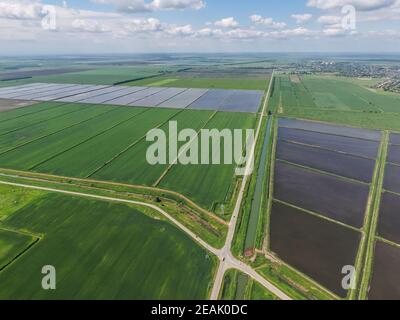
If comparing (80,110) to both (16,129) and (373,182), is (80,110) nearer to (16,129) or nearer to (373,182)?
(16,129)

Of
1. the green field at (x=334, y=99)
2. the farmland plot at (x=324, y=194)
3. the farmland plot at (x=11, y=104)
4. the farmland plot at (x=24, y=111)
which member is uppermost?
the green field at (x=334, y=99)

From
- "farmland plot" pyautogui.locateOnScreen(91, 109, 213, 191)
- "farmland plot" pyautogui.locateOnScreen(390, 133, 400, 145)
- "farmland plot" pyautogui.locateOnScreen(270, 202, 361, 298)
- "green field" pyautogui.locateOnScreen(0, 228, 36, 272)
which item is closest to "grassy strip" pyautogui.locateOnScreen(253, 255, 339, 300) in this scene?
"farmland plot" pyautogui.locateOnScreen(270, 202, 361, 298)

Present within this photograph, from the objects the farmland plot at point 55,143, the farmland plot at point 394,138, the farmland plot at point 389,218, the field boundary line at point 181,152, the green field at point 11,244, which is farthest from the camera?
the farmland plot at point 394,138

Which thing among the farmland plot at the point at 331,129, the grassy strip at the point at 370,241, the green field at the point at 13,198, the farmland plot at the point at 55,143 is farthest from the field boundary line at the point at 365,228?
the farmland plot at the point at 55,143

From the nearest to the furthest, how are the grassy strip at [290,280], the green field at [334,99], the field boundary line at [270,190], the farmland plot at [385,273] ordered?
the grassy strip at [290,280]
the farmland plot at [385,273]
the field boundary line at [270,190]
the green field at [334,99]

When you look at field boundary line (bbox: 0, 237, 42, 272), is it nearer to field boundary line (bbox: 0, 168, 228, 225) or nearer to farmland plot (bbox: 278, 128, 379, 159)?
field boundary line (bbox: 0, 168, 228, 225)

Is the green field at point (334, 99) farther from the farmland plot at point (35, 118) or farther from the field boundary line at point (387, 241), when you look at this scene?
the farmland plot at point (35, 118)
